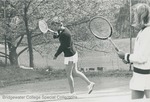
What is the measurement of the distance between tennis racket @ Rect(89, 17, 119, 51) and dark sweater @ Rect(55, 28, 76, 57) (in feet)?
1.05

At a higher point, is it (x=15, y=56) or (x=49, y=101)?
(x=15, y=56)

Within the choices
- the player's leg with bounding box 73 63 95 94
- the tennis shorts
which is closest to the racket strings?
the tennis shorts

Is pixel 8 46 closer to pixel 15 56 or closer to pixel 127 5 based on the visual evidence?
pixel 15 56

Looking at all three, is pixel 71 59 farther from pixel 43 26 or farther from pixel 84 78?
pixel 43 26

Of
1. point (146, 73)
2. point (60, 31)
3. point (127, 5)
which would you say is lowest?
point (146, 73)

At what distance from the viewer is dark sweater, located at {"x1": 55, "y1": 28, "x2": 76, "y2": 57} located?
4375 millimetres

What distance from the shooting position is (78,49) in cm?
459

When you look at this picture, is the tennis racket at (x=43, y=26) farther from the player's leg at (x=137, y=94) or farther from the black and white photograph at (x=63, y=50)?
the player's leg at (x=137, y=94)

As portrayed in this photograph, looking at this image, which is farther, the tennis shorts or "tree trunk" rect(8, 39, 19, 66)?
"tree trunk" rect(8, 39, 19, 66)

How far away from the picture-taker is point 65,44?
4.39 metres

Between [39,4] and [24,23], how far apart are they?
1.04 ft

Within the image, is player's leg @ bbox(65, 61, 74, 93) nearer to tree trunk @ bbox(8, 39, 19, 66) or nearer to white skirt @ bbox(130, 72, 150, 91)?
tree trunk @ bbox(8, 39, 19, 66)

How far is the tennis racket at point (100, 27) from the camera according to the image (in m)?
4.03

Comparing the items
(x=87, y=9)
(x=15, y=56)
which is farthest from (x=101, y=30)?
(x=15, y=56)
